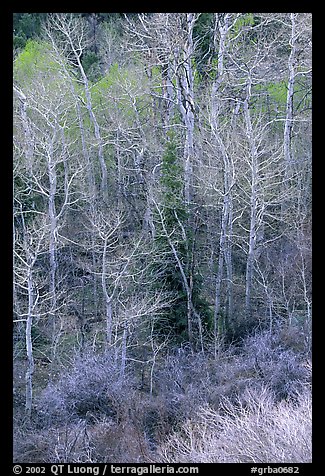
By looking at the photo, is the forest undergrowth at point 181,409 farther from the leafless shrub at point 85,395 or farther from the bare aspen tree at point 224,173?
the bare aspen tree at point 224,173

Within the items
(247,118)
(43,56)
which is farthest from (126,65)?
(247,118)

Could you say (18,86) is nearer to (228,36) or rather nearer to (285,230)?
(228,36)

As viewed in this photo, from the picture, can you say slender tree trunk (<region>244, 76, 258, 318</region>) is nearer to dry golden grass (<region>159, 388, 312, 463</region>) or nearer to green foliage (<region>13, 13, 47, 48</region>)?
dry golden grass (<region>159, 388, 312, 463</region>)

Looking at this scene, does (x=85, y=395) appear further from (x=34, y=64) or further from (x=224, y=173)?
(x=34, y=64)

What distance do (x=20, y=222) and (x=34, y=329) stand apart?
4.76 meters

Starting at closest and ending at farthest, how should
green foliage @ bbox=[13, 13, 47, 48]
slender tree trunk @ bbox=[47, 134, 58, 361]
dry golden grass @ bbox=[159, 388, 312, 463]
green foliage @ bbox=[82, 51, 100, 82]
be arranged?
dry golden grass @ bbox=[159, 388, 312, 463] → slender tree trunk @ bbox=[47, 134, 58, 361] → green foliage @ bbox=[82, 51, 100, 82] → green foliage @ bbox=[13, 13, 47, 48]

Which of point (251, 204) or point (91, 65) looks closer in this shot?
point (251, 204)

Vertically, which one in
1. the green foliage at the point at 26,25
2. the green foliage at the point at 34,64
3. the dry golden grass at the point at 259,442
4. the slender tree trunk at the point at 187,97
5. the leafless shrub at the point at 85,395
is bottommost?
the leafless shrub at the point at 85,395

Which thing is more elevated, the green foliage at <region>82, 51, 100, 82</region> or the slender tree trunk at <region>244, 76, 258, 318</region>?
the green foliage at <region>82, 51, 100, 82</region>

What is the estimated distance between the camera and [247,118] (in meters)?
18.9

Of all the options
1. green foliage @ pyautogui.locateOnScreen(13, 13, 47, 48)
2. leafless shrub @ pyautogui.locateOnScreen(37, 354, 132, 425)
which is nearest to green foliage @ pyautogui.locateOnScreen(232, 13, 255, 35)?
green foliage @ pyautogui.locateOnScreen(13, 13, 47, 48)

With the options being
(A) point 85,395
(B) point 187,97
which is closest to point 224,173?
(B) point 187,97

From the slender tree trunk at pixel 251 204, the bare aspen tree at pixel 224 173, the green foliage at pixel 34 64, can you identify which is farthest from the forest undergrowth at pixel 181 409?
the green foliage at pixel 34 64

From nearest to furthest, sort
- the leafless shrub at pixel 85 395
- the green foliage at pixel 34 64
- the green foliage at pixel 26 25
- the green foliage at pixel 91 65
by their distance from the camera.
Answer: the leafless shrub at pixel 85 395
the green foliage at pixel 34 64
the green foliage at pixel 91 65
the green foliage at pixel 26 25
